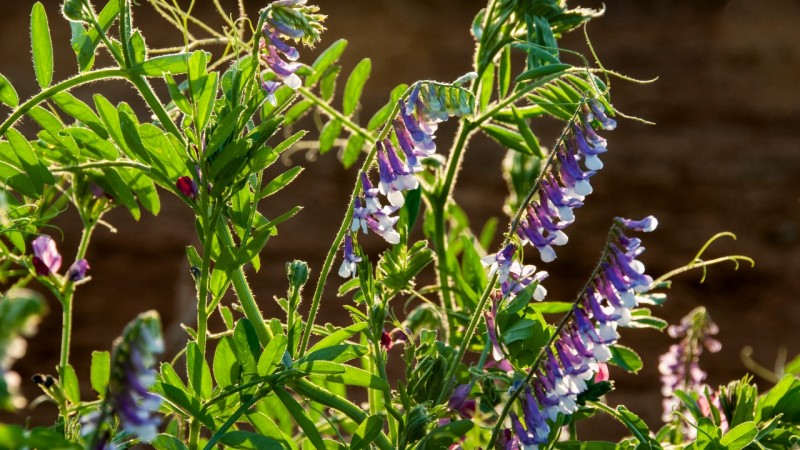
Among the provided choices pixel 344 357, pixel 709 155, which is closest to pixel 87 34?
pixel 344 357

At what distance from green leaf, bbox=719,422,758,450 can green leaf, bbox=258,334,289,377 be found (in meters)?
0.24

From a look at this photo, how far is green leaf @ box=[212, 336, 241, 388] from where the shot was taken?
0.56 meters

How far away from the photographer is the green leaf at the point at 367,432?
21.7 inches

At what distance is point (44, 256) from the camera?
2.28 ft

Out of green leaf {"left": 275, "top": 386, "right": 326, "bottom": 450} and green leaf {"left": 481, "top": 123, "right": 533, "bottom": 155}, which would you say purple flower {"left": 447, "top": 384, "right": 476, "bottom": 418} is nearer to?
green leaf {"left": 275, "top": 386, "right": 326, "bottom": 450}

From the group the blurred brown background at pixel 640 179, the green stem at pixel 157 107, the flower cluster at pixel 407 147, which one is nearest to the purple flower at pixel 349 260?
the flower cluster at pixel 407 147

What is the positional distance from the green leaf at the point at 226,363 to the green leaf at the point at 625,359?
0.26 m

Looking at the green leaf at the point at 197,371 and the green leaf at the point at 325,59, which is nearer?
the green leaf at the point at 197,371

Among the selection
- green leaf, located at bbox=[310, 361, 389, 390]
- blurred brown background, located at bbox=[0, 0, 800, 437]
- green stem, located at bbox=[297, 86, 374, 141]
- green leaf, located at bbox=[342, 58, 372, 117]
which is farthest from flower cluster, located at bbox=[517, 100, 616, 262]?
blurred brown background, located at bbox=[0, 0, 800, 437]

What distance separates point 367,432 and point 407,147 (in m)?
0.15

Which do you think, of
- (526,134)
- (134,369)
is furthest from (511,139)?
(134,369)

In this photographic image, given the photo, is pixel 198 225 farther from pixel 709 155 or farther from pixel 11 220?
pixel 709 155

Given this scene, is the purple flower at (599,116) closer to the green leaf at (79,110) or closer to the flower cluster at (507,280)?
the flower cluster at (507,280)

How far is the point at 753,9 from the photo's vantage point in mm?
2969
